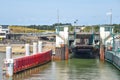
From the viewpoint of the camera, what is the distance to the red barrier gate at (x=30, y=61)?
59156 mm

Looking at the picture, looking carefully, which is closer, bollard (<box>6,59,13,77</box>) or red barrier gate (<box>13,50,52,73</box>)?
bollard (<box>6,59,13,77</box>)

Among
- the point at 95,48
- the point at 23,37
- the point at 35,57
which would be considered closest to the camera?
the point at 35,57

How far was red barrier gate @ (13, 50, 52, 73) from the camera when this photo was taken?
59156 millimetres

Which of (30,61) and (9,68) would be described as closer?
(9,68)

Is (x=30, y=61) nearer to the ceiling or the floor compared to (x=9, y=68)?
nearer to the ceiling

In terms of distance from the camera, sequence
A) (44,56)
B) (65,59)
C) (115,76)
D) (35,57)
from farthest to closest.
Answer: (65,59) → (44,56) → (35,57) → (115,76)

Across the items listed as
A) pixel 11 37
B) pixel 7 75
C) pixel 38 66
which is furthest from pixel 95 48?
pixel 11 37

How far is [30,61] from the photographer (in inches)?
2717

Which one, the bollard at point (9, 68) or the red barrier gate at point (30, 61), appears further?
the red barrier gate at point (30, 61)

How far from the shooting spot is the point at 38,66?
75062mm

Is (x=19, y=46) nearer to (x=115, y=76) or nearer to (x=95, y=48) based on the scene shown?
(x=95, y=48)

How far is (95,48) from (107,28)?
5249 mm

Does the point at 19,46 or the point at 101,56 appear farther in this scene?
the point at 19,46

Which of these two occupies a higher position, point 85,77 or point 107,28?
point 107,28
